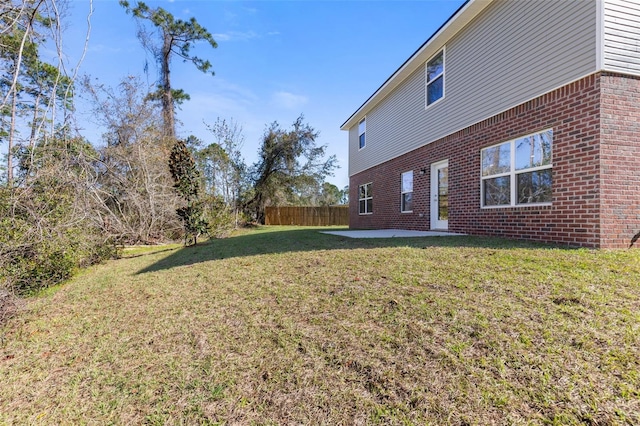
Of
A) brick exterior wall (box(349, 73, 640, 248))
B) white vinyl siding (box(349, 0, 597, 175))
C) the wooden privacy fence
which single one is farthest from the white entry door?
the wooden privacy fence

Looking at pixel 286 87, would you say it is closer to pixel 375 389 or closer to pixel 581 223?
pixel 581 223

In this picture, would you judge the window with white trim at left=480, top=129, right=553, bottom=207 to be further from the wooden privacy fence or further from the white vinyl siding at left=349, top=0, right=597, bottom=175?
the wooden privacy fence

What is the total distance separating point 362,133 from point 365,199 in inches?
122

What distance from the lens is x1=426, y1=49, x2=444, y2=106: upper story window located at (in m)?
8.05

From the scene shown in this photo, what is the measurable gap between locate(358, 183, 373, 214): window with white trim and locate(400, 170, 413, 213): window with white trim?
8.54 ft

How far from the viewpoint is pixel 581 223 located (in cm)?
457

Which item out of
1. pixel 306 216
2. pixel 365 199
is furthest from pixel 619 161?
pixel 306 216

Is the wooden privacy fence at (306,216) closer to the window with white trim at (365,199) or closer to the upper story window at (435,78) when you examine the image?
the window with white trim at (365,199)

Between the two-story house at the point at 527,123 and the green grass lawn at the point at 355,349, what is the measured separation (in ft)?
4.11

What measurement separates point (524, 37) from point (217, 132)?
1614 centimetres

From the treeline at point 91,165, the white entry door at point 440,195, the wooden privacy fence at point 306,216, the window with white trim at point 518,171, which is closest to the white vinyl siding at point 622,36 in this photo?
the window with white trim at point 518,171

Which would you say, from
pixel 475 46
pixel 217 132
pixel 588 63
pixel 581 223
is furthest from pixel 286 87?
pixel 581 223

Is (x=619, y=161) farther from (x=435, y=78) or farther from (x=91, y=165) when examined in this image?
(x=91, y=165)

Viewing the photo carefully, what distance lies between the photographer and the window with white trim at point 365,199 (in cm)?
1269
